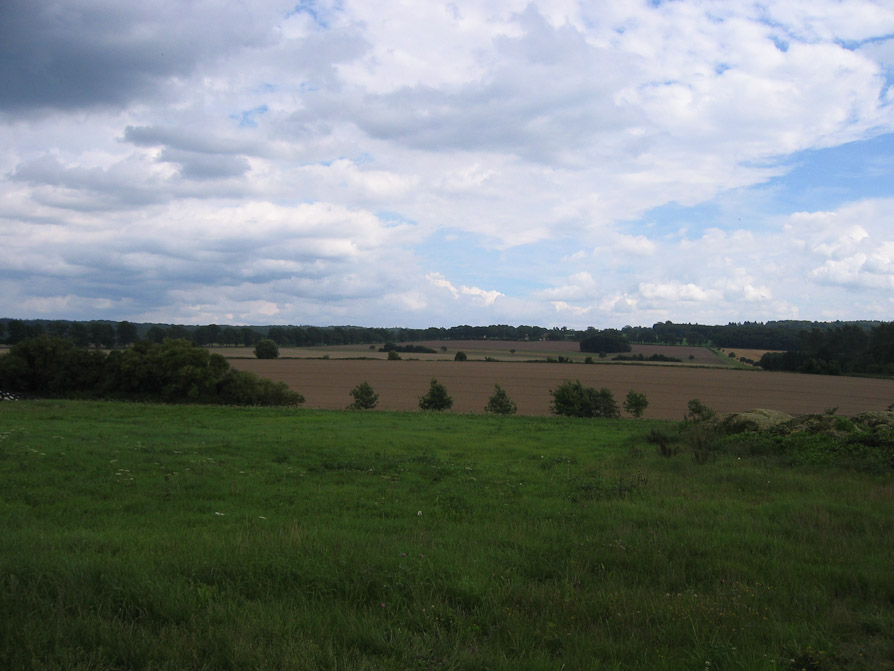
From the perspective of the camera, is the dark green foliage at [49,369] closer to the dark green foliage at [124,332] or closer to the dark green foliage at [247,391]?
the dark green foliage at [247,391]

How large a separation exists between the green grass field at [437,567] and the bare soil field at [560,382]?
1595 inches

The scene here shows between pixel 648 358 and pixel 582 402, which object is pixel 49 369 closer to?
pixel 582 402

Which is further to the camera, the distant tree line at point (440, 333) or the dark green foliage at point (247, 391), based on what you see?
the distant tree line at point (440, 333)

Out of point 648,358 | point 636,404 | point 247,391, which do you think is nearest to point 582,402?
point 636,404

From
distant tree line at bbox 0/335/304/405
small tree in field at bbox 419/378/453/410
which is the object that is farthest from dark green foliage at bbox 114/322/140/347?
small tree in field at bbox 419/378/453/410

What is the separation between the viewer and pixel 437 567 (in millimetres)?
6094

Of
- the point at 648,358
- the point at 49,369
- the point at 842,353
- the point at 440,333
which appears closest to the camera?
the point at 49,369

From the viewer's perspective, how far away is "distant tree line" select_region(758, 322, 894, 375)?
8288cm

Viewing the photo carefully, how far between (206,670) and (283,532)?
3.28m

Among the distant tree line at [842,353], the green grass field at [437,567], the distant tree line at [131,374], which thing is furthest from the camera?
the distant tree line at [842,353]

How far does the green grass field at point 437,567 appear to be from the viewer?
4.45 metres

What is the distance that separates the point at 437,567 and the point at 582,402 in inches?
1780

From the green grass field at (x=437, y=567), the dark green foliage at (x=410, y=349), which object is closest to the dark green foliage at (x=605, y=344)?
the dark green foliage at (x=410, y=349)

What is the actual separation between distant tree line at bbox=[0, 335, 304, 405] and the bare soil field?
7100 mm
